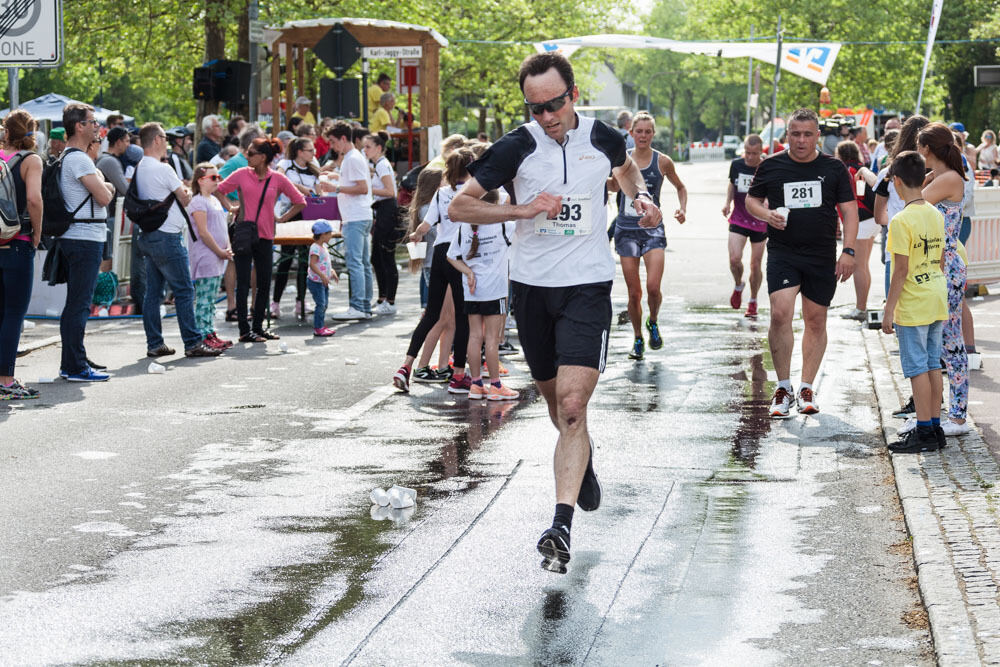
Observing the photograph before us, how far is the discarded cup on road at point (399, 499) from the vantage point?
6.93 meters

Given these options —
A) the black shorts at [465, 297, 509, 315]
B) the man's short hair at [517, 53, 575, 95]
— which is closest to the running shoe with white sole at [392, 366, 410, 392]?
the black shorts at [465, 297, 509, 315]

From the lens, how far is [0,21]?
521 inches

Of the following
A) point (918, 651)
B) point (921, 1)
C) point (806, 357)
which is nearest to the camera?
point (918, 651)

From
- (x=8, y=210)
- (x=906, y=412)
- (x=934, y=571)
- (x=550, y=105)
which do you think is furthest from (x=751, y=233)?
(x=934, y=571)

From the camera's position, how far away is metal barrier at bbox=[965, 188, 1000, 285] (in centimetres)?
1744

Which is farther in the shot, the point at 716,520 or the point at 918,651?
Answer: the point at 716,520

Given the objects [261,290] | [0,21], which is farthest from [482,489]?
[0,21]

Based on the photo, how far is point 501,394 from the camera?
10320mm

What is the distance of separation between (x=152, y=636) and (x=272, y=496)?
2.26 metres

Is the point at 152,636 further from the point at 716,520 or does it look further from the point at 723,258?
the point at 723,258

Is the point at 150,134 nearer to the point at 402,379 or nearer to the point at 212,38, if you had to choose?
the point at 402,379

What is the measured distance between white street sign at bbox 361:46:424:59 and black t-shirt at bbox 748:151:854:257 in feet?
55.0

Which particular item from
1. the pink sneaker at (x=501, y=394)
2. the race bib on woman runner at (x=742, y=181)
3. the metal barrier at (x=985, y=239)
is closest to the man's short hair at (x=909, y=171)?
the pink sneaker at (x=501, y=394)

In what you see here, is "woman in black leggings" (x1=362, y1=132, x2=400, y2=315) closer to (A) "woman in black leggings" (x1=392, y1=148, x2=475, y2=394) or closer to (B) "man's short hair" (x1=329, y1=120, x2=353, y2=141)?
(B) "man's short hair" (x1=329, y1=120, x2=353, y2=141)
